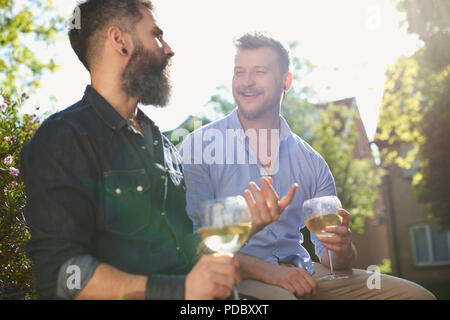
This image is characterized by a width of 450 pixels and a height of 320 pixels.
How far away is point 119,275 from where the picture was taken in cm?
180

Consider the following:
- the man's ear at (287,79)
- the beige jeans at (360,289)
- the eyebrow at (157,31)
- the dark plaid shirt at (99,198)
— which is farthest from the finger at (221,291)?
the man's ear at (287,79)

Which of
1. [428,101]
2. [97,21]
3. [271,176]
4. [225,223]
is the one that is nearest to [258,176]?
[271,176]

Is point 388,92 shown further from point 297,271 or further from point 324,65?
point 297,271

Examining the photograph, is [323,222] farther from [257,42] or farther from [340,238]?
[257,42]

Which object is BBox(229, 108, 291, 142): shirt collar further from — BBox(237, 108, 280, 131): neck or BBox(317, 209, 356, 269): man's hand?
BBox(317, 209, 356, 269): man's hand

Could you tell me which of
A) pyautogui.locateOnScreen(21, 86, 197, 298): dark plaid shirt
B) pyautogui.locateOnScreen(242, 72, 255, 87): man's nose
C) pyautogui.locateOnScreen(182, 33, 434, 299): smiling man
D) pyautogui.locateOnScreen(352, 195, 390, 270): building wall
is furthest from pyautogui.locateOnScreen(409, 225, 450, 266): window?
pyautogui.locateOnScreen(21, 86, 197, 298): dark plaid shirt

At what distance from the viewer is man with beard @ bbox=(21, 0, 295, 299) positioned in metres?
1.80

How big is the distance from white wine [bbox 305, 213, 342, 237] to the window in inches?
812

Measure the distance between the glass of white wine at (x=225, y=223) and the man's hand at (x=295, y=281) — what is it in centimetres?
91

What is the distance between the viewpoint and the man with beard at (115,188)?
180 centimetres

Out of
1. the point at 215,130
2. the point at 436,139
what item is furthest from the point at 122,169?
the point at 436,139

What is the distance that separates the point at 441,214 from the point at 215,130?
1440cm

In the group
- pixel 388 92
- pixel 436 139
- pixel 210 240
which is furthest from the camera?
pixel 388 92

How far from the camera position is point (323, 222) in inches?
114
